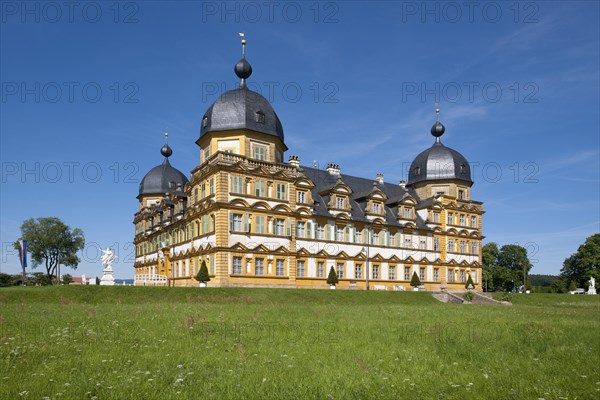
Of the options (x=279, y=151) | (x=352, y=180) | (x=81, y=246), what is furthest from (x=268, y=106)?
(x=81, y=246)

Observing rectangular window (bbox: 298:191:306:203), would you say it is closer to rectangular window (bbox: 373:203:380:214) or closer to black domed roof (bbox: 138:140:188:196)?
rectangular window (bbox: 373:203:380:214)

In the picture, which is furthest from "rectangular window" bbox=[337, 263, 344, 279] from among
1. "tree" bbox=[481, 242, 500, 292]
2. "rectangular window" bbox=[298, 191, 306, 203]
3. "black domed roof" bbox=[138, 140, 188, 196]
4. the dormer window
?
"tree" bbox=[481, 242, 500, 292]

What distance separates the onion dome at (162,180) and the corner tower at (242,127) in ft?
76.1

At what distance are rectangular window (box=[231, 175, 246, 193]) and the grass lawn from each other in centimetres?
2483

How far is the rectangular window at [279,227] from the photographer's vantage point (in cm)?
4462

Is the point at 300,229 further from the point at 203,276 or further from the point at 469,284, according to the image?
the point at 469,284

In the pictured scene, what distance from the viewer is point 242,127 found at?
145 ft

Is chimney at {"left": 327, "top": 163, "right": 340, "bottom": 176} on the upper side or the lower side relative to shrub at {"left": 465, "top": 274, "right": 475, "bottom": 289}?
upper

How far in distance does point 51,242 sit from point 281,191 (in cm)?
4971

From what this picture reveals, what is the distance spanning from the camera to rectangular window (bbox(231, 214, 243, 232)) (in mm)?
42125

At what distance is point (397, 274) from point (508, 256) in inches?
1834

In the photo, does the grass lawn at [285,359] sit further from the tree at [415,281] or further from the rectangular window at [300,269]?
the tree at [415,281]

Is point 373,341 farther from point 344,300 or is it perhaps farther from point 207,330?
point 344,300

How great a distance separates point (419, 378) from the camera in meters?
9.50
